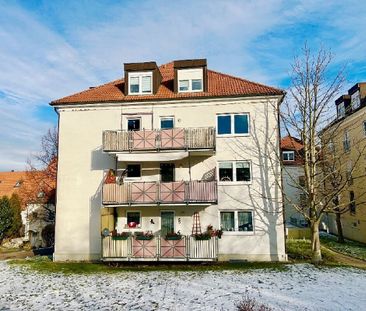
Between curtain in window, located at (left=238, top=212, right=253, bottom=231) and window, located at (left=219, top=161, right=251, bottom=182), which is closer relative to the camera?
curtain in window, located at (left=238, top=212, right=253, bottom=231)

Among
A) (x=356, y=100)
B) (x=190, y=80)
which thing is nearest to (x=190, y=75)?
(x=190, y=80)

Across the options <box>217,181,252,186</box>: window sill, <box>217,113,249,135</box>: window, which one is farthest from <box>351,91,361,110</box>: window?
<box>217,181,252,186</box>: window sill

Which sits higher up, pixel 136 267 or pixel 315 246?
pixel 315 246

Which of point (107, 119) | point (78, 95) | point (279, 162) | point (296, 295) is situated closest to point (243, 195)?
point (279, 162)

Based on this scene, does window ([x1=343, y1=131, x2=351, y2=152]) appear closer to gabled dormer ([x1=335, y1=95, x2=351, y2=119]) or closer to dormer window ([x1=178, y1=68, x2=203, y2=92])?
gabled dormer ([x1=335, y1=95, x2=351, y2=119])

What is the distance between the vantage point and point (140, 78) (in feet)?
76.0

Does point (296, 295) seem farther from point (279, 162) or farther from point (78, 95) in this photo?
point (78, 95)

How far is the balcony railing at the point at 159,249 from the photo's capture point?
1870cm

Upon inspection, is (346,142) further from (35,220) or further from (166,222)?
(35,220)

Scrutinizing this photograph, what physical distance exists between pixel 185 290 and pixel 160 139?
31.2 ft

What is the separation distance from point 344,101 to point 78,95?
91.7 feet

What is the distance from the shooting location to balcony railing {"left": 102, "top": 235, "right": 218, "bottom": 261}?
736 inches

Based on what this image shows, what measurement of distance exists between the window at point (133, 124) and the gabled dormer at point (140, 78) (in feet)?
6.52

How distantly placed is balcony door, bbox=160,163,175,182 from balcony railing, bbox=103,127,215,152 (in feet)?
5.96
